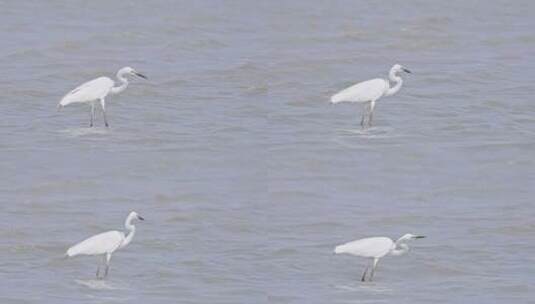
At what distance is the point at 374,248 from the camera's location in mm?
12812

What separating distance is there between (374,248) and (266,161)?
8.58 ft

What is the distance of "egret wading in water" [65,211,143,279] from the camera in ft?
41.5

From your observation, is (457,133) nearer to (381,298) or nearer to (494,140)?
(494,140)

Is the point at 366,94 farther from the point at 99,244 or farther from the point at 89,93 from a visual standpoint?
the point at 99,244

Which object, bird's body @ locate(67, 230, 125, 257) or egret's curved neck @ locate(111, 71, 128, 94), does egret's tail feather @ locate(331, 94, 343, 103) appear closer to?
egret's curved neck @ locate(111, 71, 128, 94)

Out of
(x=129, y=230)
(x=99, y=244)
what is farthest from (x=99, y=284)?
(x=129, y=230)

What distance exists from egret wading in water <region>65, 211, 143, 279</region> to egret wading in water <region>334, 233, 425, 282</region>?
1.71 m

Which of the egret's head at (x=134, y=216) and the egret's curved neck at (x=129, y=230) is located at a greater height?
the egret's head at (x=134, y=216)

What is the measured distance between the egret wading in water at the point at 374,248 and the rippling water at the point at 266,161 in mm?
148

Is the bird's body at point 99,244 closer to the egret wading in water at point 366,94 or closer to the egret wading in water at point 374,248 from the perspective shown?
the egret wading in water at point 374,248

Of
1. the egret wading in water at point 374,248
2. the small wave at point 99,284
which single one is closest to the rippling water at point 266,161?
the small wave at point 99,284

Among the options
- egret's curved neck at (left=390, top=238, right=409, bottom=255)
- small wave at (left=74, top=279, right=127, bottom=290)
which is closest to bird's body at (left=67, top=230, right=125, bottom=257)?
small wave at (left=74, top=279, right=127, bottom=290)

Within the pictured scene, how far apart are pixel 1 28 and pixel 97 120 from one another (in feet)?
16.7

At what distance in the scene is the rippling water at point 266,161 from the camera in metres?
12.5
